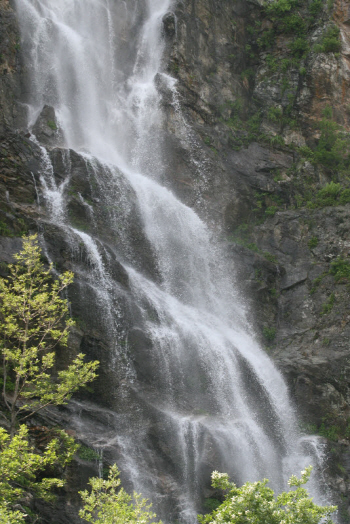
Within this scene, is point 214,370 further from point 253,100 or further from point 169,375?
point 253,100

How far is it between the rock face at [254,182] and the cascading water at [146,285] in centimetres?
24

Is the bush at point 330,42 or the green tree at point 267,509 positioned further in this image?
the bush at point 330,42

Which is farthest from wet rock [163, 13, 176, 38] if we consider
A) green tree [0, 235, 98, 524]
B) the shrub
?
green tree [0, 235, 98, 524]

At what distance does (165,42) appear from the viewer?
33312 mm

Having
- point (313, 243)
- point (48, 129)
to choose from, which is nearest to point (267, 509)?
point (313, 243)

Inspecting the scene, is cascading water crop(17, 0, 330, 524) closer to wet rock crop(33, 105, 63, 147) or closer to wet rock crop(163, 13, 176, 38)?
wet rock crop(33, 105, 63, 147)

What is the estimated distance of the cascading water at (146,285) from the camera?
1507 centimetres

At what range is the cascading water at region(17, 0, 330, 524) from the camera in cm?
1507

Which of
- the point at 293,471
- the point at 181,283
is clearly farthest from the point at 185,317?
the point at 293,471

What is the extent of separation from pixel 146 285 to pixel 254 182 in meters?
12.1

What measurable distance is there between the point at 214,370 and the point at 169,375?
217cm

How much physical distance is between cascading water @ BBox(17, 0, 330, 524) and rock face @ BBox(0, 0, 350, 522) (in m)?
0.24

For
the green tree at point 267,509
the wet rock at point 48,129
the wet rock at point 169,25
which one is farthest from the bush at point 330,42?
the green tree at point 267,509

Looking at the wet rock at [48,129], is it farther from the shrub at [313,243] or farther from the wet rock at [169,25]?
the shrub at [313,243]
